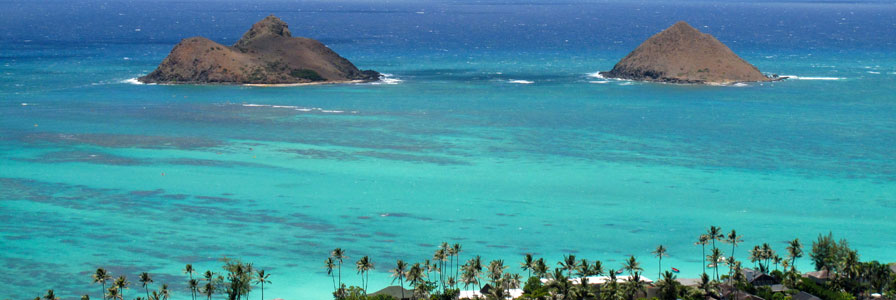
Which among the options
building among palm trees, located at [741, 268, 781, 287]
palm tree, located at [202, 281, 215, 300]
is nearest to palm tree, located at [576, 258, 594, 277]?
building among palm trees, located at [741, 268, 781, 287]

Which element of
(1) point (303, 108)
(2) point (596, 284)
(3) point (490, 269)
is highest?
(1) point (303, 108)

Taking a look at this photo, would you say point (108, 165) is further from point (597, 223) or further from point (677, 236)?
point (677, 236)

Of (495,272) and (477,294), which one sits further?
(477,294)

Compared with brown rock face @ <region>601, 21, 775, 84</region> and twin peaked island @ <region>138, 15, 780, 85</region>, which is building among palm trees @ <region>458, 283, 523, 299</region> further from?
brown rock face @ <region>601, 21, 775, 84</region>

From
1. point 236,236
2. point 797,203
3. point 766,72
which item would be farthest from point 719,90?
point 236,236

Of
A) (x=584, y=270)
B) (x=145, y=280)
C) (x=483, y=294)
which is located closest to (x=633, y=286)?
(x=584, y=270)

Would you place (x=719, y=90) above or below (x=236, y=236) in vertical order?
above

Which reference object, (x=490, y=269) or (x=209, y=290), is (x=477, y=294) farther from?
(x=209, y=290)
